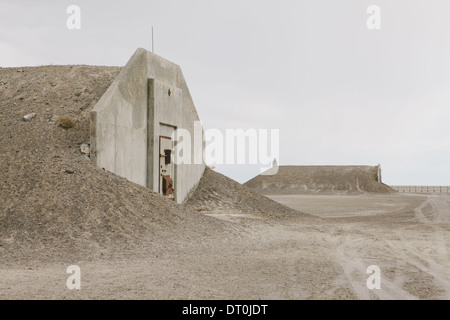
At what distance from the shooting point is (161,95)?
1967 centimetres

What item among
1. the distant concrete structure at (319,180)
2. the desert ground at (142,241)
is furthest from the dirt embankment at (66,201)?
the distant concrete structure at (319,180)

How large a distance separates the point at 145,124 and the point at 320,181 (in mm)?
47114

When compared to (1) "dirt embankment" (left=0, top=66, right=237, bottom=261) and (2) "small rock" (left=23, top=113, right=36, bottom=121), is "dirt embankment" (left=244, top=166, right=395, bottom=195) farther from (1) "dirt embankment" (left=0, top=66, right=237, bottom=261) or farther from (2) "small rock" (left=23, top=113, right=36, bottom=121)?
(1) "dirt embankment" (left=0, top=66, right=237, bottom=261)

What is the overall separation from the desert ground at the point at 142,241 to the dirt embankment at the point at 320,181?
39509mm

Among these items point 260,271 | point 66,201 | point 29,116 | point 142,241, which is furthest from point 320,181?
point 260,271

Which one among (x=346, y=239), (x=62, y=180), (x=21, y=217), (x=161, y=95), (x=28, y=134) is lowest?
(x=346, y=239)

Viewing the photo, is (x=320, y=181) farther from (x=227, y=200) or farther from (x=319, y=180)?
(x=227, y=200)

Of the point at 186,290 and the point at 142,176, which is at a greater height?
the point at 142,176

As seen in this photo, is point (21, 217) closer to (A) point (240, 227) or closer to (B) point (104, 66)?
(A) point (240, 227)

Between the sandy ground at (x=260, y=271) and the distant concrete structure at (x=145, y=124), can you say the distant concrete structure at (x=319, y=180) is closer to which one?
the distant concrete structure at (x=145, y=124)

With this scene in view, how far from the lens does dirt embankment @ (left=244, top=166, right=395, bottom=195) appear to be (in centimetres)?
5941

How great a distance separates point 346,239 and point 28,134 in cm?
1169
